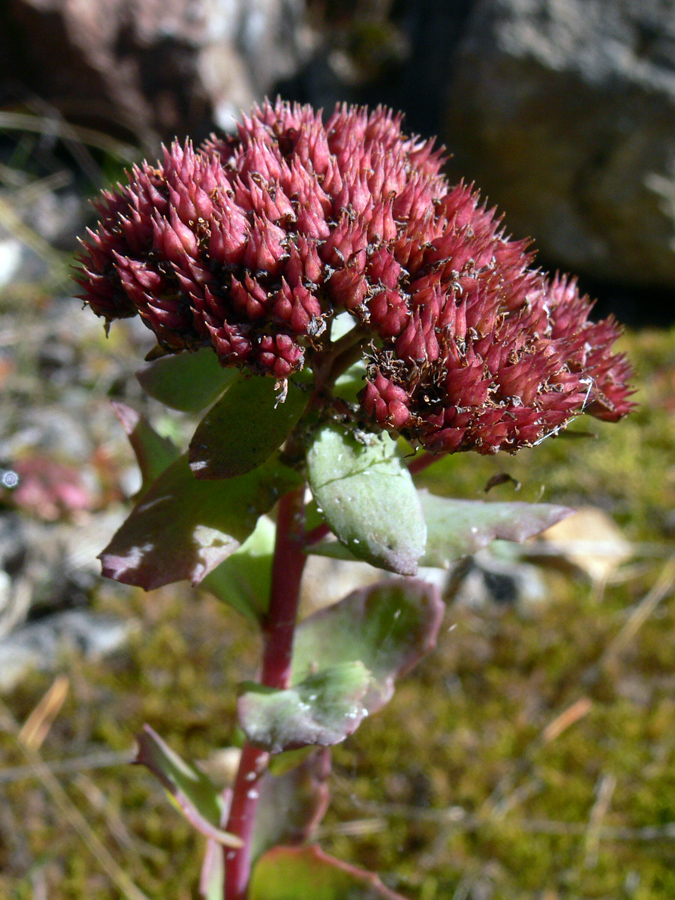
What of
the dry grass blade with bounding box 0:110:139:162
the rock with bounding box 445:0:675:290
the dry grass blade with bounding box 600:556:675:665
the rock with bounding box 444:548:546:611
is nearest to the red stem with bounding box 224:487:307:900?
the rock with bounding box 444:548:546:611

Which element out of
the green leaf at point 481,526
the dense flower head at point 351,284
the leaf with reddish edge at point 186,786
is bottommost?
the leaf with reddish edge at point 186,786

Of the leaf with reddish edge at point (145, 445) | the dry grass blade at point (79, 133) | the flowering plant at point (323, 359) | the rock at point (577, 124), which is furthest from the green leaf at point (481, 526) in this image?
the dry grass blade at point (79, 133)

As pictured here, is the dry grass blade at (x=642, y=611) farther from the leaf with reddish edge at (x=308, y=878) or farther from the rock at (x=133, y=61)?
the rock at (x=133, y=61)

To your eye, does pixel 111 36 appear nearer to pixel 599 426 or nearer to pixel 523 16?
pixel 523 16

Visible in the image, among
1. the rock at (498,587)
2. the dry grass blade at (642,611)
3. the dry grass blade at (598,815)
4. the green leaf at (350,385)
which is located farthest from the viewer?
the rock at (498,587)

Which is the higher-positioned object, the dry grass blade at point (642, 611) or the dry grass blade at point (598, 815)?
the dry grass blade at point (642, 611)

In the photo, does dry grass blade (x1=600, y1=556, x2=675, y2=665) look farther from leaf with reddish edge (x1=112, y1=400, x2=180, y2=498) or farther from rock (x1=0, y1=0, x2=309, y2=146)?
rock (x1=0, y1=0, x2=309, y2=146)

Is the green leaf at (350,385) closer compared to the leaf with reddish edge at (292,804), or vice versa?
the green leaf at (350,385)
